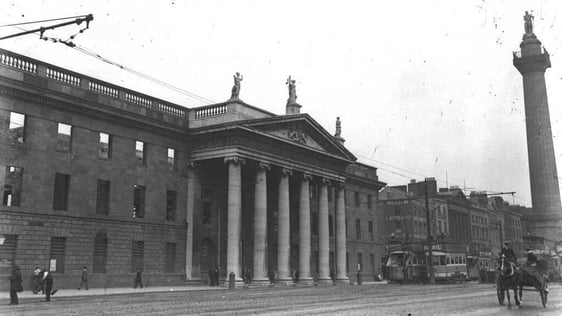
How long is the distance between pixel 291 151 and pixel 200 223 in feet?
32.9

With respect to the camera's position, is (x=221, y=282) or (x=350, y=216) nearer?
(x=221, y=282)

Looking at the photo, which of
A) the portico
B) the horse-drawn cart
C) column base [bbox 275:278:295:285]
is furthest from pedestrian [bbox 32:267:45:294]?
the horse-drawn cart

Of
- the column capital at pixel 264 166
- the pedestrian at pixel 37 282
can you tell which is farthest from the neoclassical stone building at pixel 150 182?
the pedestrian at pixel 37 282

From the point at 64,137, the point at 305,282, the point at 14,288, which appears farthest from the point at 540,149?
the point at 14,288

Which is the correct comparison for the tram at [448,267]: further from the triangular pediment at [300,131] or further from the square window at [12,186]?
the square window at [12,186]

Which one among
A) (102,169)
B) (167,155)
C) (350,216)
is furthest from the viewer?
(350,216)

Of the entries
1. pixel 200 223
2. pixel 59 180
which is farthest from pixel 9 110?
pixel 200 223

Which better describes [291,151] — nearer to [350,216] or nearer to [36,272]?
[350,216]

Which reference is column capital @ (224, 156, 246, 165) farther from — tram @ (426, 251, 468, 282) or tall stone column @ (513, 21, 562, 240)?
tall stone column @ (513, 21, 562, 240)

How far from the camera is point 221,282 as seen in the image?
43.5m

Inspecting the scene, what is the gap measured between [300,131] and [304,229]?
8.53 meters

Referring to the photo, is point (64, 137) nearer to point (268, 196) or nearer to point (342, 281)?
point (268, 196)

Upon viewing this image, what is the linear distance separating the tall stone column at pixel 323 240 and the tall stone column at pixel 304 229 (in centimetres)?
242

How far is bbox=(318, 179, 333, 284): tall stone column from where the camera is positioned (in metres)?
51.6
